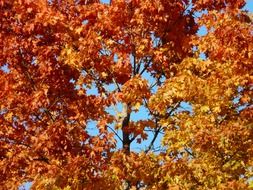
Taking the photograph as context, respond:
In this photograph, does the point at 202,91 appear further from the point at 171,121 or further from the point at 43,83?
the point at 43,83

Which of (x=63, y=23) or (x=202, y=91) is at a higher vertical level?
(x=63, y=23)

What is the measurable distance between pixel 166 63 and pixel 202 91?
2287mm

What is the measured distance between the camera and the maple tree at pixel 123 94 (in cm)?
1355

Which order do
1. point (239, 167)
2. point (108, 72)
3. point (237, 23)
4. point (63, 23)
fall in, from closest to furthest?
point (239, 167)
point (237, 23)
point (63, 23)
point (108, 72)

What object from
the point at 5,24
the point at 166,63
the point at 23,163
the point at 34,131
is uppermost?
the point at 5,24

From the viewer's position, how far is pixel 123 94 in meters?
15.1

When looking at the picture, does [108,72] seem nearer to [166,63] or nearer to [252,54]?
[166,63]

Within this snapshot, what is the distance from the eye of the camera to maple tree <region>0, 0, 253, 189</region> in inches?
533

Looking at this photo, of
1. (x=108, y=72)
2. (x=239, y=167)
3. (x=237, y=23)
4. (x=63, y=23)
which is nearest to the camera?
(x=239, y=167)

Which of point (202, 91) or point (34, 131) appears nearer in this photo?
point (202, 91)

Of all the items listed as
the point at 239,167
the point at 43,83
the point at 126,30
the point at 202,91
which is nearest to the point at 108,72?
the point at 126,30

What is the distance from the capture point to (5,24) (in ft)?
50.6

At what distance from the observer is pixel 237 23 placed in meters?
14.6

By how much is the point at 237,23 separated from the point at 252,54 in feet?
3.29
